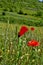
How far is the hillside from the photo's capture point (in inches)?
1724

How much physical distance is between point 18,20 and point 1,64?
4036 centimetres

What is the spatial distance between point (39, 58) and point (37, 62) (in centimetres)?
8

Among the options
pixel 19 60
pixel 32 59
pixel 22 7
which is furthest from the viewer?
pixel 22 7

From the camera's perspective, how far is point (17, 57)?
3271mm

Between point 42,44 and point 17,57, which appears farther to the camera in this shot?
point 42,44

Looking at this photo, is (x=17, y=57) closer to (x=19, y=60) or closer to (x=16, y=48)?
(x=19, y=60)

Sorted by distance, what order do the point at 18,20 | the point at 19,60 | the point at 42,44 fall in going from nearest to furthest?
the point at 19,60
the point at 42,44
the point at 18,20

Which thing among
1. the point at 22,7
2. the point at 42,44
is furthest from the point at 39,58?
the point at 22,7

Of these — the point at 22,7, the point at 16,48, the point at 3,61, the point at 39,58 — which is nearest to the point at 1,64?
the point at 3,61

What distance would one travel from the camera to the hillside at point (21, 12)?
43.8 m

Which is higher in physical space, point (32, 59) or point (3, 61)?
point (3, 61)

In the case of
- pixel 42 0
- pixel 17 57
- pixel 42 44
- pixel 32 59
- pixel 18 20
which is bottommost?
pixel 42 0

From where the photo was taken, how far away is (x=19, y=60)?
316cm

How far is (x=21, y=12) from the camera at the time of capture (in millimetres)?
56406
